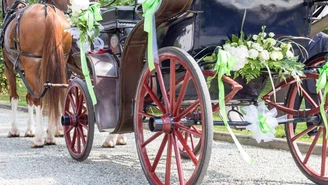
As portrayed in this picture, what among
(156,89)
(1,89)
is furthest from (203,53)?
(1,89)

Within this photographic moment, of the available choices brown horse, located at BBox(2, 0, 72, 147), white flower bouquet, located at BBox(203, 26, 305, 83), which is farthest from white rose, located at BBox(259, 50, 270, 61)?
brown horse, located at BBox(2, 0, 72, 147)

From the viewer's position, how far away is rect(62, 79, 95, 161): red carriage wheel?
5.42 m

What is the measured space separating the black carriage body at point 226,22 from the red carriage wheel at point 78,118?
4.49 ft

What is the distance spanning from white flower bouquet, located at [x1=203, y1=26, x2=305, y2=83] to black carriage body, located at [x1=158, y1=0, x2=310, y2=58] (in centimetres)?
10

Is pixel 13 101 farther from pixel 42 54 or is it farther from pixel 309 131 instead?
pixel 309 131

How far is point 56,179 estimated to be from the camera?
4.82m

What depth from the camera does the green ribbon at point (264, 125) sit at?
3.97m

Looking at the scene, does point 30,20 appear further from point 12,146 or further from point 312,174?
point 312,174

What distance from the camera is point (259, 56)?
399cm

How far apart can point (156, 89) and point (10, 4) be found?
452 cm

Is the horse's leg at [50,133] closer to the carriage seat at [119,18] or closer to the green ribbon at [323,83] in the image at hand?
the carriage seat at [119,18]

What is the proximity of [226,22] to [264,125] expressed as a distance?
81 centimetres

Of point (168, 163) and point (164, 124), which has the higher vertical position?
point (164, 124)

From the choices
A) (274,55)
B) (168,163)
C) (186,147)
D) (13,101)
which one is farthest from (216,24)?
(13,101)
